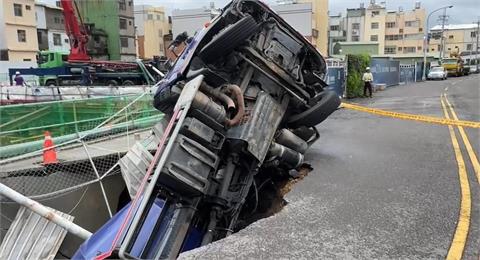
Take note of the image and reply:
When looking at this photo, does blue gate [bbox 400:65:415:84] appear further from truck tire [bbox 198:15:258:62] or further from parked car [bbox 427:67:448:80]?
truck tire [bbox 198:15:258:62]

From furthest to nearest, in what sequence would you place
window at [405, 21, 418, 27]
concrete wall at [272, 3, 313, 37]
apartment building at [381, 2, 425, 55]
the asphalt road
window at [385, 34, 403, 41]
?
1. window at [385, 34, 403, 41]
2. window at [405, 21, 418, 27]
3. apartment building at [381, 2, 425, 55]
4. concrete wall at [272, 3, 313, 37]
5. the asphalt road

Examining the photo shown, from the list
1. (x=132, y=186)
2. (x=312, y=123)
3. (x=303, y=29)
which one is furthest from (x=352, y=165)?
(x=303, y=29)

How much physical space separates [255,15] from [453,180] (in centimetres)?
351

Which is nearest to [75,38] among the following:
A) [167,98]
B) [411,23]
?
[167,98]

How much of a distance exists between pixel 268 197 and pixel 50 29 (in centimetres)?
5930

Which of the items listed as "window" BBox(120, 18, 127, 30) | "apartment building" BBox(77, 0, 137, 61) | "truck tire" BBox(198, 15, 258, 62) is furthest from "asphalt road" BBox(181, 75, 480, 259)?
"window" BBox(120, 18, 127, 30)

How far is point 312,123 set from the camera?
617 cm

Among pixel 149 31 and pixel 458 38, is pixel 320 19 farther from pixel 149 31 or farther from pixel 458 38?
pixel 458 38

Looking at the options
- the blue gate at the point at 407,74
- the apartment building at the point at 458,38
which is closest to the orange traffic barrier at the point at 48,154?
the blue gate at the point at 407,74

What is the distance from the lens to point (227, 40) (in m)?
5.11

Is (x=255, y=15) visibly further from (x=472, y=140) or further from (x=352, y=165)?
(x=472, y=140)

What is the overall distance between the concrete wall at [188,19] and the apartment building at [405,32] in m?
43.7

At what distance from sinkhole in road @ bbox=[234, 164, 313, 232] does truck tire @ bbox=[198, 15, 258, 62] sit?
5.93ft

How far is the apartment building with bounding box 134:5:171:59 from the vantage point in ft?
247
